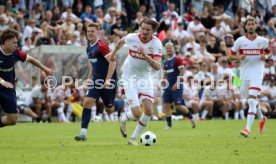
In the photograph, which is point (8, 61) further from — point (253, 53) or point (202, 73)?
point (202, 73)

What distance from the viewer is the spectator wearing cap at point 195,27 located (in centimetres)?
3388

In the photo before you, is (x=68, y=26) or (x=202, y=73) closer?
(x=68, y=26)

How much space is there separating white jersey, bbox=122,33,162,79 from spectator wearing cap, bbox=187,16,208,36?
1861 cm

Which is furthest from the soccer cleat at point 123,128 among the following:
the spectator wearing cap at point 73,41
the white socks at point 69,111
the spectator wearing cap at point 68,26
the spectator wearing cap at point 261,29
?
the spectator wearing cap at point 261,29

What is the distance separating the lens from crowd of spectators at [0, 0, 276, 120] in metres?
30.0

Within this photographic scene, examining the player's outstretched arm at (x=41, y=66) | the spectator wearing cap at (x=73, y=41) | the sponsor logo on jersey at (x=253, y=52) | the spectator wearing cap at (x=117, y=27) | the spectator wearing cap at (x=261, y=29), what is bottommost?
the spectator wearing cap at (x=261, y=29)

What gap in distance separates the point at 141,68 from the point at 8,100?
2898 millimetres

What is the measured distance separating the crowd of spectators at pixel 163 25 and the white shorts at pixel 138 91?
12788 mm

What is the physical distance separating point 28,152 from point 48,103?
48.9ft

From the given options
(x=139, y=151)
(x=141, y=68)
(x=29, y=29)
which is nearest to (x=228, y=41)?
(x=29, y=29)

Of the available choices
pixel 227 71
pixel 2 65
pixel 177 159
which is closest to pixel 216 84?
pixel 227 71

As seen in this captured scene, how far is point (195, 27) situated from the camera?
Answer: 33.9 meters

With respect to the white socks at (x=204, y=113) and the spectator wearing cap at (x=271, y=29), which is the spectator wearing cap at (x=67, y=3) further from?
the spectator wearing cap at (x=271, y=29)

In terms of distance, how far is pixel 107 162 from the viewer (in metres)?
11.1
